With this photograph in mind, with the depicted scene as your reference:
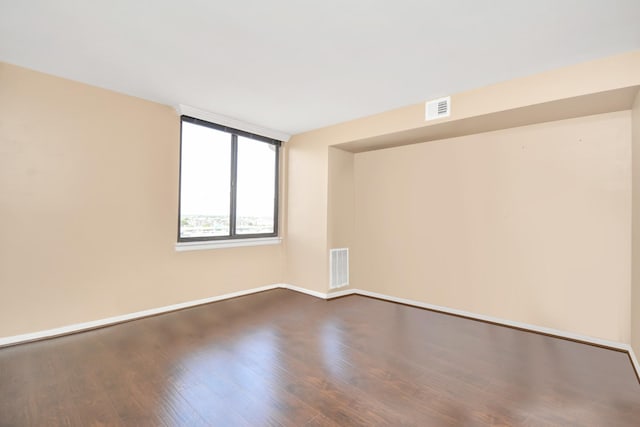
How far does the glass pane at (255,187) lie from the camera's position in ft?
14.1

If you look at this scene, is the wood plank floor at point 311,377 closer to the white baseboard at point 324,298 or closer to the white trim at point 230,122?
the white baseboard at point 324,298

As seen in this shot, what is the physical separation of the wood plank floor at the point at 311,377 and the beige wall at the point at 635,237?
30cm

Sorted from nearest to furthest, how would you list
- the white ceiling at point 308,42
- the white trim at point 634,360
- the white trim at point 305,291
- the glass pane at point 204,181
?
the white ceiling at point 308,42
the white trim at point 634,360
the glass pane at point 204,181
the white trim at point 305,291

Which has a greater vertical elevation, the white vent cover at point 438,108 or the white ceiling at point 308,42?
the white ceiling at point 308,42

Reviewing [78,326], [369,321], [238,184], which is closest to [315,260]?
[369,321]

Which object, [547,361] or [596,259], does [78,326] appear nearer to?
[547,361]

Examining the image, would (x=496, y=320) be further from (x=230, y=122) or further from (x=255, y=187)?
(x=230, y=122)

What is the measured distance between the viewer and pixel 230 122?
3.95 meters

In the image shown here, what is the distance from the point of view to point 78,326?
9.45 feet

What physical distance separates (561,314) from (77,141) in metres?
5.19

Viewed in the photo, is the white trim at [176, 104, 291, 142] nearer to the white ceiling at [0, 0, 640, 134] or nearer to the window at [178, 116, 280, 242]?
the window at [178, 116, 280, 242]

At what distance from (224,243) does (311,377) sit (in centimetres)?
241

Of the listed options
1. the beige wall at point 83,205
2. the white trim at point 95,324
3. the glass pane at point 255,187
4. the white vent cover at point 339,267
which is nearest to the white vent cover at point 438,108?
the white vent cover at point 339,267

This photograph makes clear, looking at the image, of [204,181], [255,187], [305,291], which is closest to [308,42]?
[204,181]
